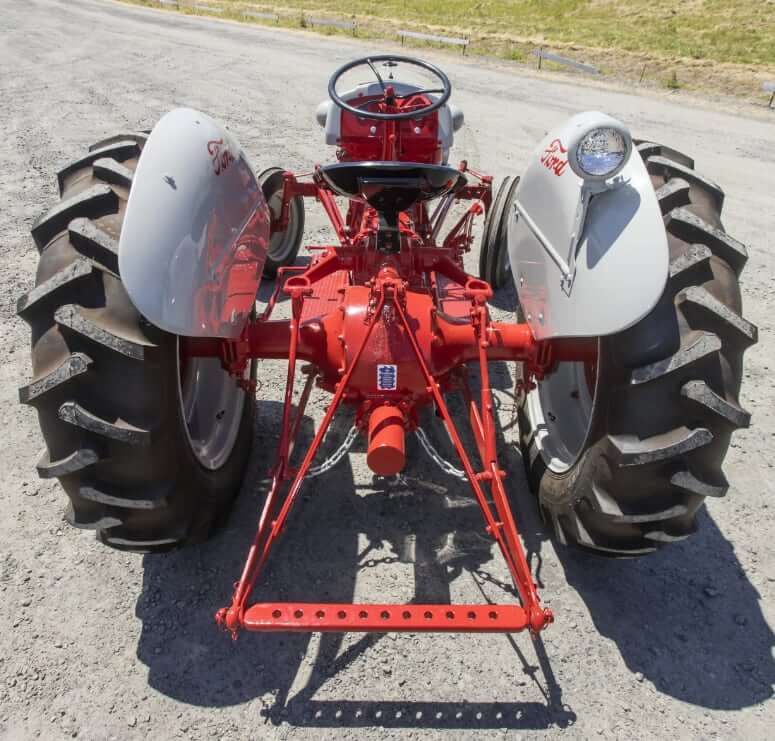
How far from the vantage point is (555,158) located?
2234 millimetres

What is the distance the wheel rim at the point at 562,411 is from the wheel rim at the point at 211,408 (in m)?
1.34

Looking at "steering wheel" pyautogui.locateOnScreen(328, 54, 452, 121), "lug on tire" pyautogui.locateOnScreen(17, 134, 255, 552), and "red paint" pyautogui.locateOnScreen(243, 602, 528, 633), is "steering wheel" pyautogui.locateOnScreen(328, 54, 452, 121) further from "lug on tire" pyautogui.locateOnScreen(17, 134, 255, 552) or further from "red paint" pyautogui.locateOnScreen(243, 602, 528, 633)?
"red paint" pyautogui.locateOnScreen(243, 602, 528, 633)

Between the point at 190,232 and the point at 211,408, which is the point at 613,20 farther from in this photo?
the point at 190,232

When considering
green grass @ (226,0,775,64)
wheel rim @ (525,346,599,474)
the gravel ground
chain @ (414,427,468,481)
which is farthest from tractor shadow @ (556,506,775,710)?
green grass @ (226,0,775,64)

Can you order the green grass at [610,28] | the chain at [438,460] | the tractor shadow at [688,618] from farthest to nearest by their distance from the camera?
the green grass at [610,28]
the chain at [438,460]
the tractor shadow at [688,618]

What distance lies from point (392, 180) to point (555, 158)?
597mm

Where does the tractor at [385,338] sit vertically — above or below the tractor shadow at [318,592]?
above

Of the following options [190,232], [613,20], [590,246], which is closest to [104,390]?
[190,232]

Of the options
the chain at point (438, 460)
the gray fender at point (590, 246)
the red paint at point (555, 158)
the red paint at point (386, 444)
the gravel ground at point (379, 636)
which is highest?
the red paint at point (555, 158)

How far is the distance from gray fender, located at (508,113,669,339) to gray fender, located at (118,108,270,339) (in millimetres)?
1109

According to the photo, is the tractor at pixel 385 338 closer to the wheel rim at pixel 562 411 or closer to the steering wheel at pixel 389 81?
the wheel rim at pixel 562 411

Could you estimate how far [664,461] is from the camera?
186cm

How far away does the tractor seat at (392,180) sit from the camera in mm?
2221

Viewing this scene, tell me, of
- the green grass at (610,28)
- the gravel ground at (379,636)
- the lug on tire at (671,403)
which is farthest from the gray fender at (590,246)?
the green grass at (610,28)
